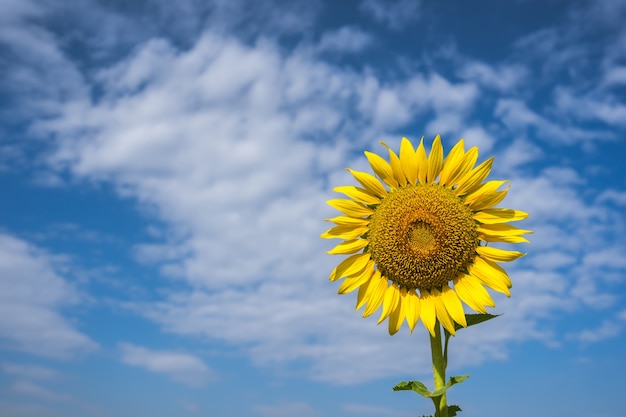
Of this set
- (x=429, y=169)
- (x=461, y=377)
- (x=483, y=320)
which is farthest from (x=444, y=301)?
(x=429, y=169)

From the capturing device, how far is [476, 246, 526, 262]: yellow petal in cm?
775

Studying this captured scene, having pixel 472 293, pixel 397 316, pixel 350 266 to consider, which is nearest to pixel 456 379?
pixel 397 316

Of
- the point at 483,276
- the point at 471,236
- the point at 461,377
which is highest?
the point at 471,236

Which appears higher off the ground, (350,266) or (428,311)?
(350,266)

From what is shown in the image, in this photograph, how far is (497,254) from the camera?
790 cm

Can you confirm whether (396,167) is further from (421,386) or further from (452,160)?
(421,386)

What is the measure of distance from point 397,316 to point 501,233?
1.95 meters

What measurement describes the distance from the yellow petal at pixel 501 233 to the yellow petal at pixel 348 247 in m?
1.73

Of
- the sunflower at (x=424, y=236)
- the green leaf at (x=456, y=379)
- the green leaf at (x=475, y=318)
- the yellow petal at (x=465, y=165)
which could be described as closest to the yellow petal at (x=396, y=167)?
the sunflower at (x=424, y=236)

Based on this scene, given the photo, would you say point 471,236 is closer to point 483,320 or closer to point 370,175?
point 483,320

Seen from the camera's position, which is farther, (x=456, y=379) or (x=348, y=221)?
(x=348, y=221)

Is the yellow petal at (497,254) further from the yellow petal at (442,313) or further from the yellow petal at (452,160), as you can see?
the yellow petal at (452,160)

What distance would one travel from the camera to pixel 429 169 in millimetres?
8195

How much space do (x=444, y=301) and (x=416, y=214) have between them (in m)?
1.33
